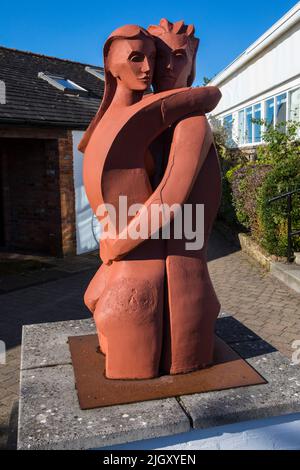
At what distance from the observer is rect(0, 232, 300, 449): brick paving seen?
4532mm

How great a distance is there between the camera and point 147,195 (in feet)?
8.61

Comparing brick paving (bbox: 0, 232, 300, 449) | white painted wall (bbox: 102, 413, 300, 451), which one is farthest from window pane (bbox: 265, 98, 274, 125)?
white painted wall (bbox: 102, 413, 300, 451)

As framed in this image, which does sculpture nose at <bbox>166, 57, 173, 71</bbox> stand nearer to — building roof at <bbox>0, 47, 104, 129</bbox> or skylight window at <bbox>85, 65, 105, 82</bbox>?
building roof at <bbox>0, 47, 104, 129</bbox>

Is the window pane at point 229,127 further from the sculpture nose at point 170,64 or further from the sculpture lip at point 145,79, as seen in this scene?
the sculpture lip at point 145,79

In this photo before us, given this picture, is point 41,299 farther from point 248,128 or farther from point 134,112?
point 248,128

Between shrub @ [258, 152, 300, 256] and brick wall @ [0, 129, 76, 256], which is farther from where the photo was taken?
brick wall @ [0, 129, 76, 256]

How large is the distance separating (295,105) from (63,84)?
19.1ft

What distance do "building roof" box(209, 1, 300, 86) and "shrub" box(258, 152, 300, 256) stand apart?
368cm

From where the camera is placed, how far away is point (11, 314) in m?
6.07

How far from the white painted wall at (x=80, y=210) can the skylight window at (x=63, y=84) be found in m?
1.93

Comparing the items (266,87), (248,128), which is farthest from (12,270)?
(248,128)

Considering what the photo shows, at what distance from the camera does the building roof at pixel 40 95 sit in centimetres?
894

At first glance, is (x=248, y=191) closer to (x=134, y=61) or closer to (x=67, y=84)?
(x=67, y=84)
